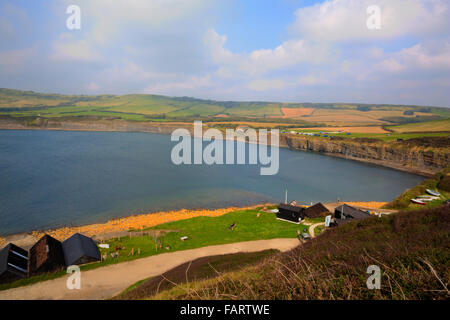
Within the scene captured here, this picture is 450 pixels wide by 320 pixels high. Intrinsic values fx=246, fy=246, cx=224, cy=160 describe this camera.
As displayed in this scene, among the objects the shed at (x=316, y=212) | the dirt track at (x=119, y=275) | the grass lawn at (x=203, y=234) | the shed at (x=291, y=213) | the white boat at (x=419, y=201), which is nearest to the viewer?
the dirt track at (x=119, y=275)

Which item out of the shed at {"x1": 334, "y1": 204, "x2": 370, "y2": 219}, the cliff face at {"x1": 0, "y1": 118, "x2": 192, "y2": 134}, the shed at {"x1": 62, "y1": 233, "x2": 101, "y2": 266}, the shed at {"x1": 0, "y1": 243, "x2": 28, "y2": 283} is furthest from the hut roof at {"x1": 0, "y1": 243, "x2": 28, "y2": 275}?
the cliff face at {"x1": 0, "y1": 118, "x2": 192, "y2": 134}

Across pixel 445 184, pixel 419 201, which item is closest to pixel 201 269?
pixel 419 201

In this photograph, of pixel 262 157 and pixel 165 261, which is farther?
pixel 262 157

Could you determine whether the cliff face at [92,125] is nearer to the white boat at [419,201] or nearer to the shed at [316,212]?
the shed at [316,212]

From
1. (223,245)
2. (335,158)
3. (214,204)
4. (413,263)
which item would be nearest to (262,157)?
(335,158)

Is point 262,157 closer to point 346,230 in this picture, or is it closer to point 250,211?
point 250,211

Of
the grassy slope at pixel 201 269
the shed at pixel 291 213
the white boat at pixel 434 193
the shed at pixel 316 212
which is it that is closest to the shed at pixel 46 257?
the grassy slope at pixel 201 269

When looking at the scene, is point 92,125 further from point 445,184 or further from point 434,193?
point 445,184
